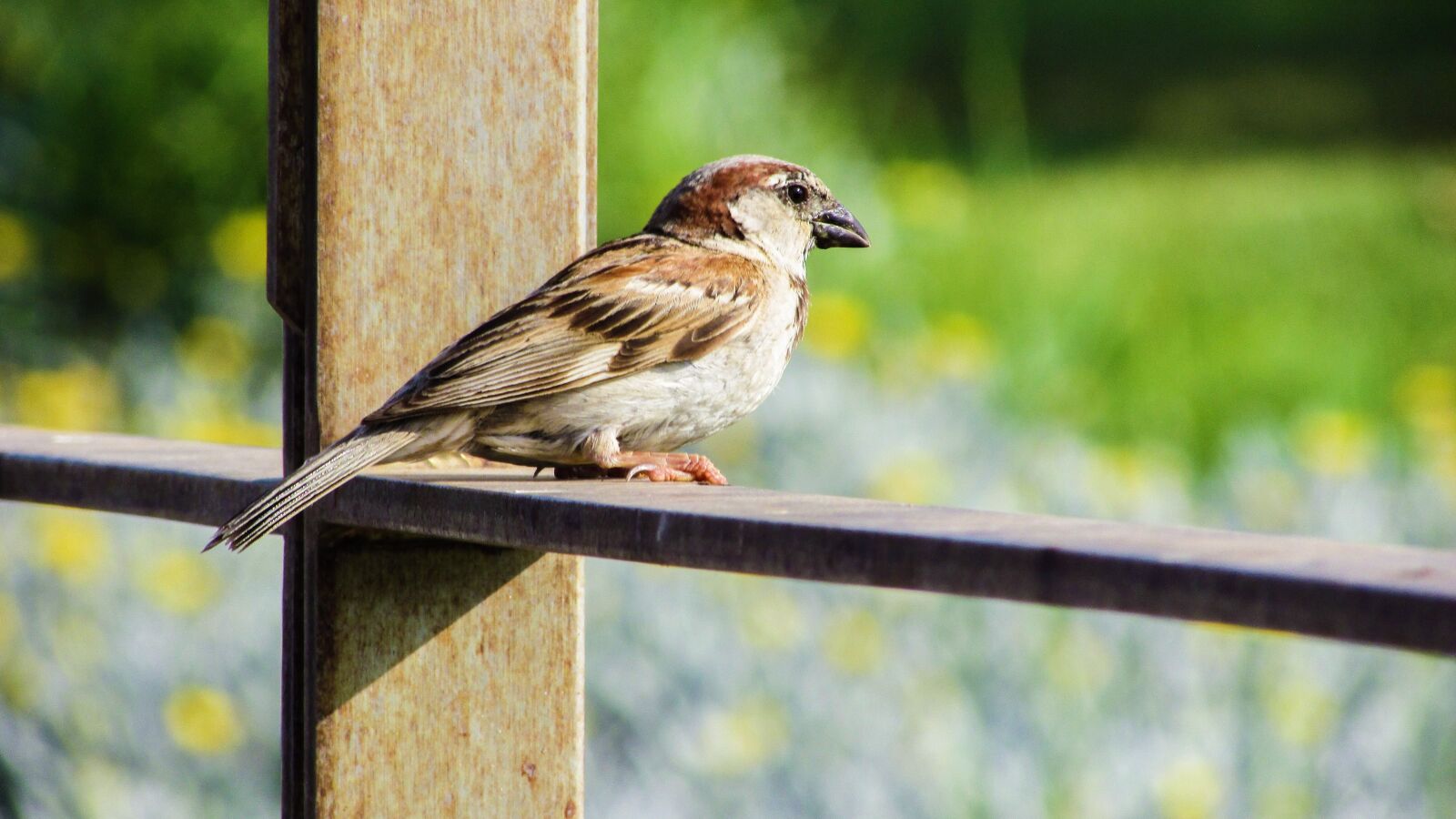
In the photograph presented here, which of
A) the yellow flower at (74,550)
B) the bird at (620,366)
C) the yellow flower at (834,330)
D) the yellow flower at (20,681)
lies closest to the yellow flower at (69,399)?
the yellow flower at (74,550)

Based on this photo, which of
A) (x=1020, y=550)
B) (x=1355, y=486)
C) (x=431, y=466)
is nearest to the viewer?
(x=1020, y=550)

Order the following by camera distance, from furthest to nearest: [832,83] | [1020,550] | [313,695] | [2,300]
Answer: [832,83]
[2,300]
[313,695]
[1020,550]

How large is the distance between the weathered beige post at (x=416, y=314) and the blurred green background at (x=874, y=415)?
1.26 metres

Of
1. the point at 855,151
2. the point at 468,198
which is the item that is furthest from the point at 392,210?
the point at 855,151

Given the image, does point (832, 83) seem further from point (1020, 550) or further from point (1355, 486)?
point (1020, 550)

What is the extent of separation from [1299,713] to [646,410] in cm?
157

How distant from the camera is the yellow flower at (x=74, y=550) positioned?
406cm

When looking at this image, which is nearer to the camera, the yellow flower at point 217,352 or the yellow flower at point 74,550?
the yellow flower at point 74,550

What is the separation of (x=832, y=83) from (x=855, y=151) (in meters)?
1.50

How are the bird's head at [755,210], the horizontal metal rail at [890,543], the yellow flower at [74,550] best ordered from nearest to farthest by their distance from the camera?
the horizontal metal rail at [890,543] < the bird's head at [755,210] < the yellow flower at [74,550]

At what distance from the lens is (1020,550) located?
1.46 m

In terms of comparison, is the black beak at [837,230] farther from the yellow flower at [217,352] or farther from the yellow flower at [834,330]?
the yellow flower at [217,352]

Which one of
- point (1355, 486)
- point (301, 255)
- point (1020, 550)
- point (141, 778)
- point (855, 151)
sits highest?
point (855, 151)

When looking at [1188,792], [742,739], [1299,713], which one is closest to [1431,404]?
[1299,713]
